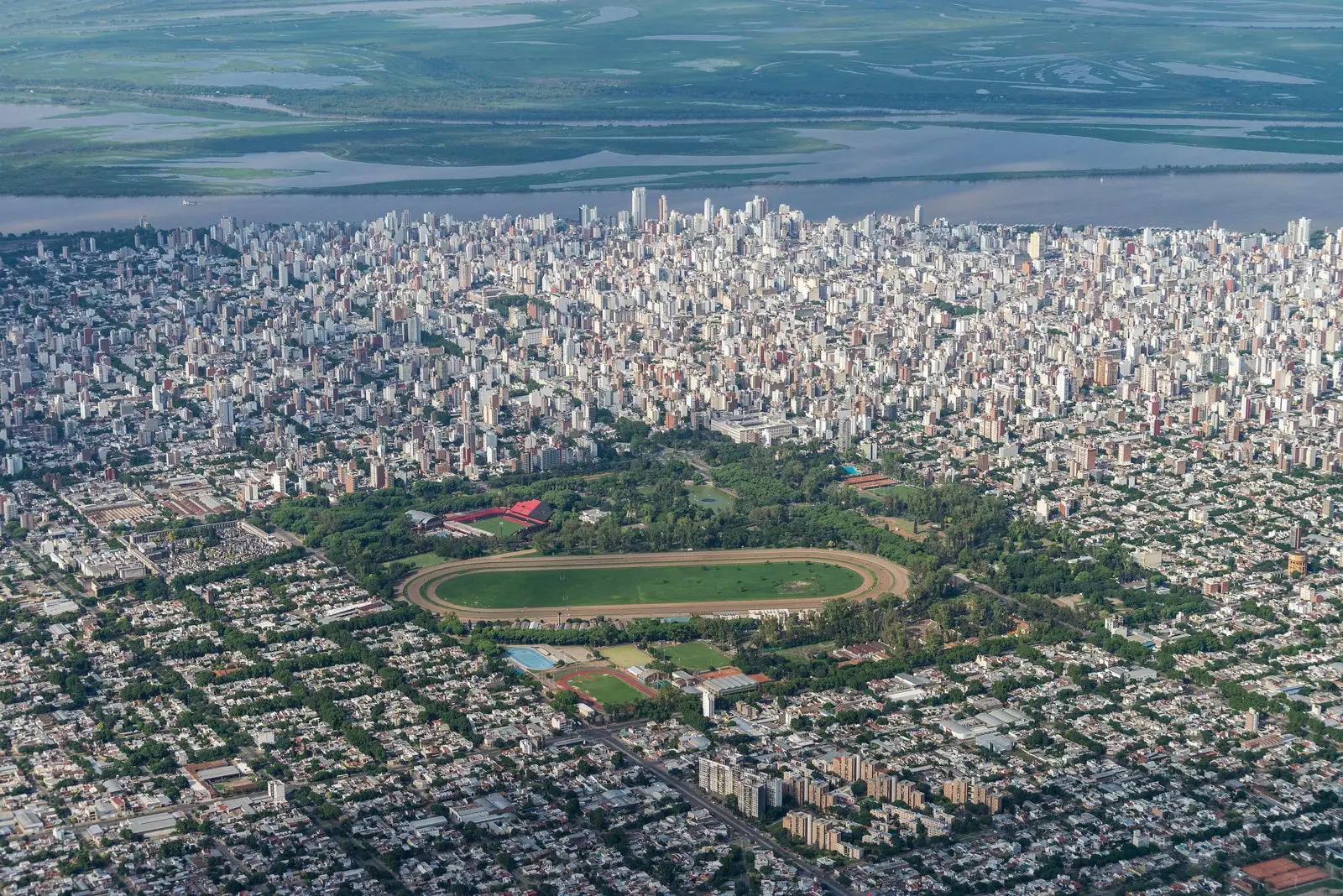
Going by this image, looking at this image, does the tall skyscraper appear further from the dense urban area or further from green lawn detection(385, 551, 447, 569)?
green lawn detection(385, 551, 447, 569)

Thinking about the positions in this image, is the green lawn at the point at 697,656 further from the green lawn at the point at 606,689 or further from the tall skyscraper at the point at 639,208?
the tall skyscraper at the point at 639,208

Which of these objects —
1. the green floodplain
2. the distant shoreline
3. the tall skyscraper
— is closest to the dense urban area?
the tall skyscraper

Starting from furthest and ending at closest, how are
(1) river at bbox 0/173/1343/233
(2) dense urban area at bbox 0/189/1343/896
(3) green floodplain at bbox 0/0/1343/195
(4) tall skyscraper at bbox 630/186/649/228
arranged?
(3) green floodplain at bbox 0/0/1343/195 < (1) river at bbox 0/173/1343/233 < (4) tall skyscraper at bbox 630/186/649/228 < (2) dense urban area at bbox 0/189/1343/896

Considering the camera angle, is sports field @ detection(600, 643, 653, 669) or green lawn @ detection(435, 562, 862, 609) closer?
sports field @ detection(600, 643, 653, 669)

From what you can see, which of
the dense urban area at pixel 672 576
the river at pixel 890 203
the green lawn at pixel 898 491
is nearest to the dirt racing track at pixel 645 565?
the dense urban area at pixel 672 576

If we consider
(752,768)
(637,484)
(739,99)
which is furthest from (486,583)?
(739,99)

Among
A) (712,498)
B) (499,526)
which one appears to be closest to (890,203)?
(712,498)

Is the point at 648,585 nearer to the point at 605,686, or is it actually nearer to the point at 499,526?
the point at 499,526
